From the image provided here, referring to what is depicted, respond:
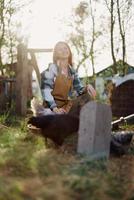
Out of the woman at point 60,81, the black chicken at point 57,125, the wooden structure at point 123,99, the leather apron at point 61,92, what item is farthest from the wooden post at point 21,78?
the black chicken at point 57,125

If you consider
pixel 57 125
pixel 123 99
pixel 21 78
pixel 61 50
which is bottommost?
pixel 123 99

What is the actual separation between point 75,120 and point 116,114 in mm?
8898

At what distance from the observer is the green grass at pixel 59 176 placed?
149 inches

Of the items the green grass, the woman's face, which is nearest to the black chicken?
the green grass

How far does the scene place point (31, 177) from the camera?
4422mm

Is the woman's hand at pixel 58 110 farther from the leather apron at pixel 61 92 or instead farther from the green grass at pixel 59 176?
the green grass at pixel 59 176

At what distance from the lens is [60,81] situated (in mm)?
7926

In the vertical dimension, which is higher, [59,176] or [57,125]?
[57,125]

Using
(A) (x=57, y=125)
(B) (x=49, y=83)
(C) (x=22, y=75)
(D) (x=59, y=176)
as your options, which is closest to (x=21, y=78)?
(C) (x=22, y=75)

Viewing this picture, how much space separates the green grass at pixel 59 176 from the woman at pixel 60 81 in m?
1.65

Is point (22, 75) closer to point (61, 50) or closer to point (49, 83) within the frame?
point (61, 50)

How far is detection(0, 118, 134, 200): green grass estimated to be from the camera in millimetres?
3777

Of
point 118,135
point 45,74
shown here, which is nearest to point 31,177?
point 118,135

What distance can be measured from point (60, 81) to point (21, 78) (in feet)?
15.5
